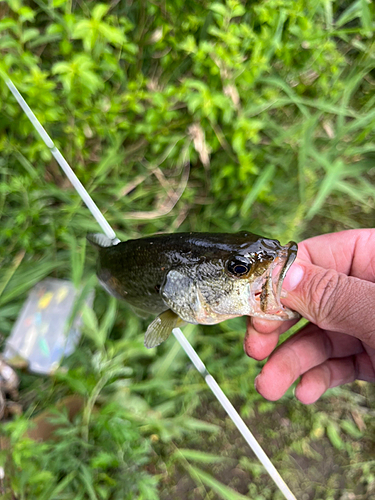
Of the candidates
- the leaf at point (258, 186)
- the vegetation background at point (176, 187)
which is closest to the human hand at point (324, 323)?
the vegetation background at point (176, 187)

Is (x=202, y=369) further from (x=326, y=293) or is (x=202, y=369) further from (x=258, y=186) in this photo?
(x=258, y=186)

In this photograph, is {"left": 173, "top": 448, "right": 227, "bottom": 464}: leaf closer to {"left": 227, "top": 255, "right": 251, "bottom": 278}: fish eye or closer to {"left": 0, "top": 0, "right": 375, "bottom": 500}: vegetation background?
{"left": 0, "top": 0, "right": 375, "bottom": 500}: vegetation background

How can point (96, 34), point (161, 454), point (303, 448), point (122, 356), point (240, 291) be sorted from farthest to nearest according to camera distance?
point (303, 448) < point (161, 454) < point (122, 356) < point (96, 34) < point (240, 291)

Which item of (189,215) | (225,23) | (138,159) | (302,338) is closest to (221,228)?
(189,215)

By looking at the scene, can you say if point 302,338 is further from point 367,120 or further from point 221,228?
point 367,120

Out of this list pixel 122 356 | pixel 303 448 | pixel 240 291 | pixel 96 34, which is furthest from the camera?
pixel 303 448

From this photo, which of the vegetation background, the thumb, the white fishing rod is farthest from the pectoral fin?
the vegetation background
